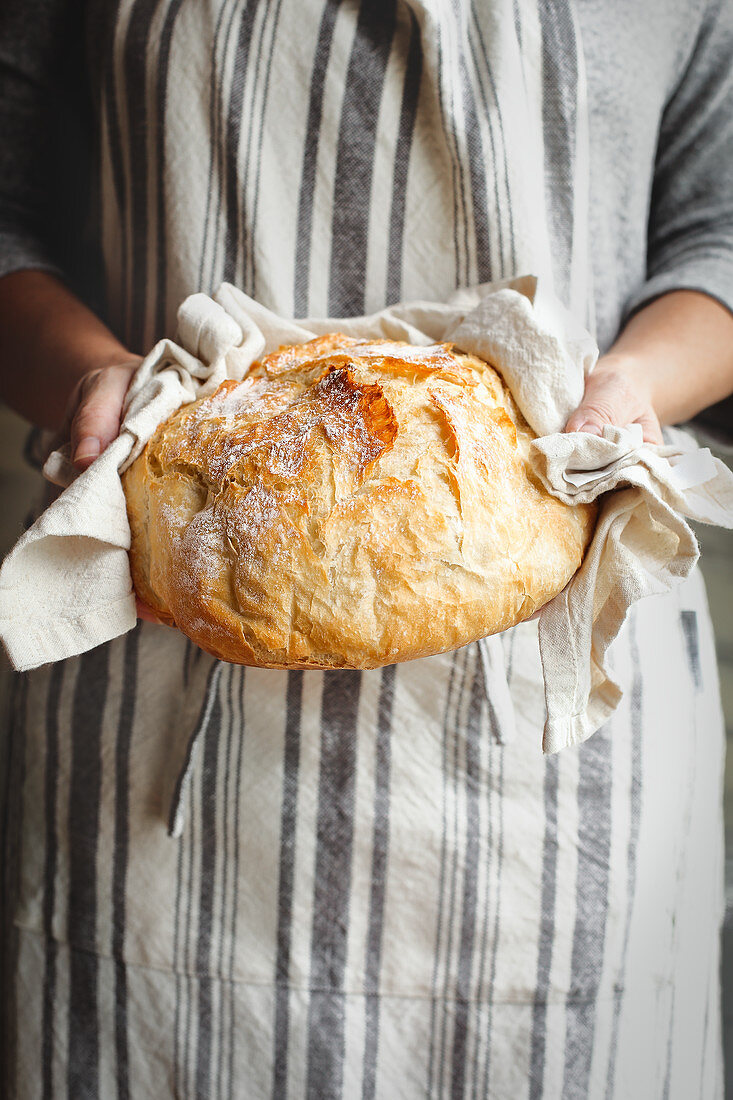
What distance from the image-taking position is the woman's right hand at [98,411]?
61cm

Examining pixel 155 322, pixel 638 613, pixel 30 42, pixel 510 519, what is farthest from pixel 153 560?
pixel 30 42

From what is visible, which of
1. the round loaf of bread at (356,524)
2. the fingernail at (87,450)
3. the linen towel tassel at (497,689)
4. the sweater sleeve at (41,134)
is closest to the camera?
the round loaf of bread at (356,524)

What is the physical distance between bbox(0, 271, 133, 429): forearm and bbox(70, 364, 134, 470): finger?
11 cm

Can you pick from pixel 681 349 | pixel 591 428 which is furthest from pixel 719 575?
pixel 591 428

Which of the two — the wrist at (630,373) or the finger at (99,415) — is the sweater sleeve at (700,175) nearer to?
the wrist at (630,373)

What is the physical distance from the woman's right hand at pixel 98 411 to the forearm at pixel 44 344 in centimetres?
10

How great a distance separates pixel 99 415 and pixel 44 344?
0.92ft

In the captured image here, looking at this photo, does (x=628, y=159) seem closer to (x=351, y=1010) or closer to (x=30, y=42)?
(x=30, y=42)

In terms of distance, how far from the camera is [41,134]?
905 mm

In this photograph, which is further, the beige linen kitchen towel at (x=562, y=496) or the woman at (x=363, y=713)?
the woman at (x=363, y=713)

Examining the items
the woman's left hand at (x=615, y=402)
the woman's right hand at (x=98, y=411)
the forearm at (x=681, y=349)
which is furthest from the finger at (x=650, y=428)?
the woman's right hand at (x=98, y=411)

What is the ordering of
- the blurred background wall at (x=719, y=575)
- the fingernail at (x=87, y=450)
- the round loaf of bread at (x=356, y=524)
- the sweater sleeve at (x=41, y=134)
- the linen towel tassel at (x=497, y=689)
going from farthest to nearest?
the blurred background wall at (x=719, y=575)
the sweater sleeve at (x=41, y=134)
the linen towel tassel at (x=497, y=689)
the fingernail at (x=87, y=450)
the round loaf of bread at (x=356, y=524)

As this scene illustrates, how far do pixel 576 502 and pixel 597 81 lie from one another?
526 mm

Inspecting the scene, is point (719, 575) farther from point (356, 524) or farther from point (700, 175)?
point (356, 524)
